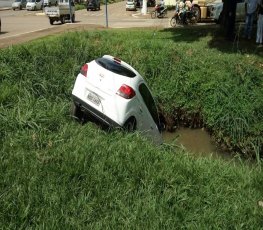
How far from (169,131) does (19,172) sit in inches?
259

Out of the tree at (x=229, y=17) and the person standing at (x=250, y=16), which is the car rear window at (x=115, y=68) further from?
the person standing at (x=250, y=16)

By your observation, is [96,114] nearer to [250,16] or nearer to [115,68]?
[115,68]

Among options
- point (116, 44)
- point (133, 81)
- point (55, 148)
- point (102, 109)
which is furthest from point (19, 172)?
point (116, 44)

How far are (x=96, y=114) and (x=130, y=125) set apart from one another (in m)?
0.63

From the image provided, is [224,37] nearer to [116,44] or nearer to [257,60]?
[257,60]

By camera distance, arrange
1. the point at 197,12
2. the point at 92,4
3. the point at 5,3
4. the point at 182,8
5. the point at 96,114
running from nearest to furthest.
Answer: the point at 96,114 → the point at 182,8 → the point at 197,12 → the point at 92,4 → the point at 5,3

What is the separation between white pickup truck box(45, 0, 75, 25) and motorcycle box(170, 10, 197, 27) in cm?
1025

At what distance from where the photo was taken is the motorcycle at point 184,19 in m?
24.9

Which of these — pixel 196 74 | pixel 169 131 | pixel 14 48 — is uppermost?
pixel 14 48

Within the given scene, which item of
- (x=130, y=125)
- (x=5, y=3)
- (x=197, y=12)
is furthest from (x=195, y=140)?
(x=5, y=3)

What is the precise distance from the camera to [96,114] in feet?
23.7

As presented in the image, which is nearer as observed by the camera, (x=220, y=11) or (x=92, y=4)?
(x=220, y=11)

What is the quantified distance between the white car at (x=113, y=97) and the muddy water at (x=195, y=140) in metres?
2.80

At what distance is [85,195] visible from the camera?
491cm
